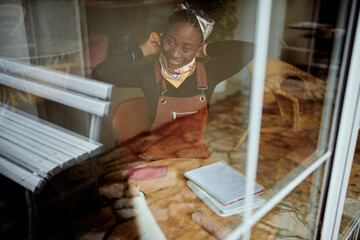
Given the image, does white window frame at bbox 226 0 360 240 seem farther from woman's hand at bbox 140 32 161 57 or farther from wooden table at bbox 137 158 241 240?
woman's hand at bbox 140 32 161 57

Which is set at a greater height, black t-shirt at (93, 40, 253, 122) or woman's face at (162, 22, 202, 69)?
woman's face at (162, 22, 202, 69)

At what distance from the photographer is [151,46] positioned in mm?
1104

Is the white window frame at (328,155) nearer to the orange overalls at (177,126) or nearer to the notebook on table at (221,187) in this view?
the notebook on table at (221,187)

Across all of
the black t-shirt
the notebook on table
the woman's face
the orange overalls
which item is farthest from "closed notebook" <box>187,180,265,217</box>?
the woman's face

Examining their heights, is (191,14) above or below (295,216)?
above

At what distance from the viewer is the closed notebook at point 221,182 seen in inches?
40.1

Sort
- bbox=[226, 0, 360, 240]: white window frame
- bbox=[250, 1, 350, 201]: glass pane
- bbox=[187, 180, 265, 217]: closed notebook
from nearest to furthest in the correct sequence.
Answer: bbox=[226, 0, 360, 240]: white window frame < bbox=[187, 180, 265, 217]: closed notebook < bbox=[250, 1, 350, 201]: glass pane

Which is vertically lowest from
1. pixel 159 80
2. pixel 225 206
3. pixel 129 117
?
pixel 225 206

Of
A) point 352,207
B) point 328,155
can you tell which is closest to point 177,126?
point 328,155

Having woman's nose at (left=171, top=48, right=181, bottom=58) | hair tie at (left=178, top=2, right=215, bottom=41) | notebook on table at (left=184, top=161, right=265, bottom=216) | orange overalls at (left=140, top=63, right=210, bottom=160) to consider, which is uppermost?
hair tie at (left=178, top=2, right=215, bottom=41)

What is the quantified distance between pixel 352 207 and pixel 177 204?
1081 millimetres

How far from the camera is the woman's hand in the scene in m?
1.10

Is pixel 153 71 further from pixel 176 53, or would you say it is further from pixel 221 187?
pixel 221 187

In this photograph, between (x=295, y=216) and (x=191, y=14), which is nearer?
(x=191, y=14)
